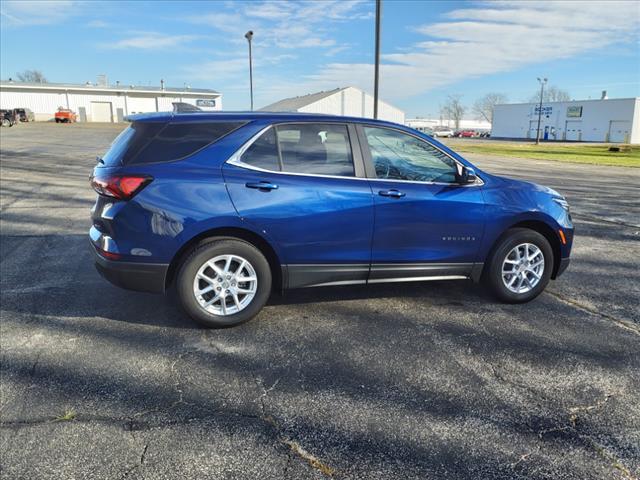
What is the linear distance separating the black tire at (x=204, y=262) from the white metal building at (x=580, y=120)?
71771mm

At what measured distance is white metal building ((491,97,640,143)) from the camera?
210ft

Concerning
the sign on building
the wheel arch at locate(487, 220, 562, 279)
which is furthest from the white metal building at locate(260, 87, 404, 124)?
the wheel arch at locate(487, 220, 562, 279)

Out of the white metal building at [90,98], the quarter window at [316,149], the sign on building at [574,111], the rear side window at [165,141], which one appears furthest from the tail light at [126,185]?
the sign on building at [574,111]

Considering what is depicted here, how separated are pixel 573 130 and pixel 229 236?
260ft

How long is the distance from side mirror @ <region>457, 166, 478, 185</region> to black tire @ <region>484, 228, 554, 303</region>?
682mm

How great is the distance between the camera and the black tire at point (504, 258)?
4.70 m

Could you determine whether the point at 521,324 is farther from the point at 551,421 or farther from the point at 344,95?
the point at 344,95

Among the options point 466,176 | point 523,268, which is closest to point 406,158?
point 466,176

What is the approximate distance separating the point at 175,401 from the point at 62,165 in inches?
616

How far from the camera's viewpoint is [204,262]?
3.97 metres

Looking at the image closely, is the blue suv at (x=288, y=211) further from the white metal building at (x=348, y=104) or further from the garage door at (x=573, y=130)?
the garage door at (x=573, y=130)

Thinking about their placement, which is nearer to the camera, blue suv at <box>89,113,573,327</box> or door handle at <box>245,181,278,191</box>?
blue suv at <box>89,113,573,327</box>

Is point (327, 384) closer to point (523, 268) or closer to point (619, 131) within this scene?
point (523, 268)

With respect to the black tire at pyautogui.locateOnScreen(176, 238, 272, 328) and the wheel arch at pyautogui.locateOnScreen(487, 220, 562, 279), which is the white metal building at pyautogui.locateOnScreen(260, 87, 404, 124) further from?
the black tire at pyautogui.locateOnScreen(176, 238, 272, 328)
